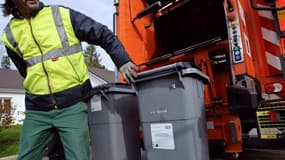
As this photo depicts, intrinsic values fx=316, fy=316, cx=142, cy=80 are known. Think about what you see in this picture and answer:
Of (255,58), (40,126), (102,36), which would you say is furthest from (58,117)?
(255,58)

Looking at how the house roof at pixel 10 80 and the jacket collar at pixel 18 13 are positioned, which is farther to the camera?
the house roof at pixel 10 80

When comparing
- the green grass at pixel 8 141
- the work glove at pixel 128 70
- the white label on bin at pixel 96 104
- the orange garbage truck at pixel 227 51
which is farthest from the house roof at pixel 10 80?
the work glove at pixel 128 70

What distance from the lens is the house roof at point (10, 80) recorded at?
2302cm

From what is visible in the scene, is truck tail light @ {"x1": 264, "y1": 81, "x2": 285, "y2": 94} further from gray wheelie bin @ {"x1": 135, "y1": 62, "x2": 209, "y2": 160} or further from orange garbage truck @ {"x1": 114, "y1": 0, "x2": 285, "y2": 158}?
gray wheelie bin @ {"x1": 135, "y1": 62, "x2": 209, "y2": 160}

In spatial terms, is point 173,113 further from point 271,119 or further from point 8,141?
point 8,141

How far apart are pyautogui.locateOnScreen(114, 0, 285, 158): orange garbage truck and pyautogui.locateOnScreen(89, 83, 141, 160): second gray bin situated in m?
0.88

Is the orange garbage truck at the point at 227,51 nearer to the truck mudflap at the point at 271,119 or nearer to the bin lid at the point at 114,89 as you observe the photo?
the truck mudflap at the point at 271,119

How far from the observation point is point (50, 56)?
2.12 meters

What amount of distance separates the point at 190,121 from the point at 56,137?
3.10 feet

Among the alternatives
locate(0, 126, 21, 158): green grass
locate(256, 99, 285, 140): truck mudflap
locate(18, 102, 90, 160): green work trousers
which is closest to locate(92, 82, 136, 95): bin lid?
locate(18, 102, 90, 160): green work trousers

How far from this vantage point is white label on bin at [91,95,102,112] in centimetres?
256

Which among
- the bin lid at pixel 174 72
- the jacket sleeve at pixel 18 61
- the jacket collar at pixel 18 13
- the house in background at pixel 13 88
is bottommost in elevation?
the bin lid at pixel 174 72

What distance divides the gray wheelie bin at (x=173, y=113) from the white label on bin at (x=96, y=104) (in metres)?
0.37

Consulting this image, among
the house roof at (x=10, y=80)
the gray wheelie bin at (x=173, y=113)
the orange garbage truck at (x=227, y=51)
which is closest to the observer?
the gray wheelie bin at (x=173, y=113)
